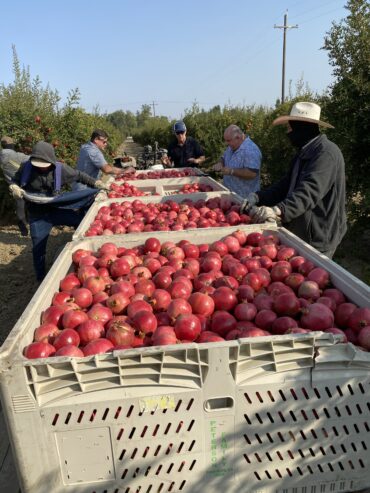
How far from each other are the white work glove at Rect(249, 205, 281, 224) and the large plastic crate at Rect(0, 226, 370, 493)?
1.65m

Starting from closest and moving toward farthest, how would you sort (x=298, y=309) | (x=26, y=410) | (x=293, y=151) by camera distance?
(x=26, y=410), (x=298, y=309), (x=293, y=151)

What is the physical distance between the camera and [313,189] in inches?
123

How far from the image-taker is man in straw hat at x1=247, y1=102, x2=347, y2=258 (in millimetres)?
3115

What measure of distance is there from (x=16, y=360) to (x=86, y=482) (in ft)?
2.03

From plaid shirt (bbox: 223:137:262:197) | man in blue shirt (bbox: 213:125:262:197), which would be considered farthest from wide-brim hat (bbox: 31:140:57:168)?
plaid shirt (bbox: 223:137:262:197)

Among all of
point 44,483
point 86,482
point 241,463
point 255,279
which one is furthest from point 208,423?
point 255,279

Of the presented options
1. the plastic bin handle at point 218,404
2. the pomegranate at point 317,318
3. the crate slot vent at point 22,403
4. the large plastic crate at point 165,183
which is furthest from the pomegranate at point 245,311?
the large plastic crate at point 165,183

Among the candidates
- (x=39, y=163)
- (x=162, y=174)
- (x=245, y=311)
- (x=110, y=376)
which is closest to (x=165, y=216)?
(x=39, y=163)

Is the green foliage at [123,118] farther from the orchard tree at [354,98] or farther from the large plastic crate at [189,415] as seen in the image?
the large plastic crate at [189,415]

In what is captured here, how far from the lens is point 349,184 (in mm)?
6578

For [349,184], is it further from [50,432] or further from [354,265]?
[50,432]

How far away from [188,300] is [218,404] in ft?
3.02

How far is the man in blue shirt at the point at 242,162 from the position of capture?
5.45 metres

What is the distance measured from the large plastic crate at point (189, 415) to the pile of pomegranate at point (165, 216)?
8.26 feet
